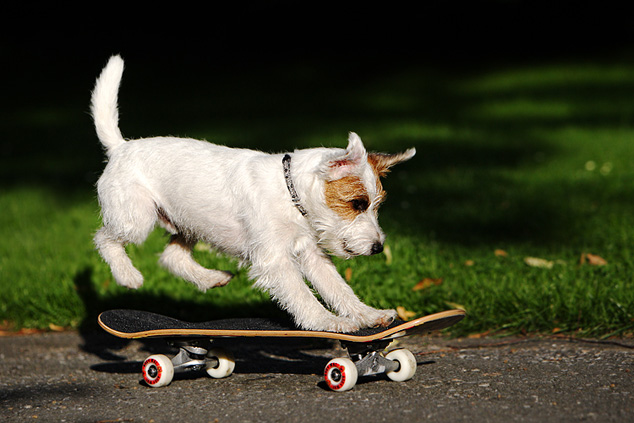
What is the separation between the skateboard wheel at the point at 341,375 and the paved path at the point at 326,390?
0.05 metres

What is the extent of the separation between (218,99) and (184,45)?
7.32 meters

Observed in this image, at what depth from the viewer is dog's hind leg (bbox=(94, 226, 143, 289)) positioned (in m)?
4.92

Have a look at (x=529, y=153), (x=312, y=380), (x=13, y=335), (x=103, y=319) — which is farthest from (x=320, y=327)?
(x=529, y=153)

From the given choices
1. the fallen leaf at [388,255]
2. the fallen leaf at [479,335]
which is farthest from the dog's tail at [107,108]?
the fallen leaf at [479,335]

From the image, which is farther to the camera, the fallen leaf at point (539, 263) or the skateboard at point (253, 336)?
the fallen leaf at point (539, 263)

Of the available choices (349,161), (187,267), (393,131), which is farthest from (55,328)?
(393,131)

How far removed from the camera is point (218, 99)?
15578 millimetres

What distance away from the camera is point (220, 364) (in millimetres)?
4793

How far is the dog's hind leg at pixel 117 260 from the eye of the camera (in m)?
4.92

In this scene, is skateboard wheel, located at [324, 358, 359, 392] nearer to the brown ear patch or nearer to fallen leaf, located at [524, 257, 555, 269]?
the brown ear patch

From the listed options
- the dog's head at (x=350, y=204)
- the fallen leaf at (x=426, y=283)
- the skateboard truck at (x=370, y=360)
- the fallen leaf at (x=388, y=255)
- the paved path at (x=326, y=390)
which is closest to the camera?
the paved path at (x=326, y=390)

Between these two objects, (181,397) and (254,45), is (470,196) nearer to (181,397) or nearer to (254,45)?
(181,397)

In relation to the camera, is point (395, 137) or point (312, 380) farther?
point (395, 137)

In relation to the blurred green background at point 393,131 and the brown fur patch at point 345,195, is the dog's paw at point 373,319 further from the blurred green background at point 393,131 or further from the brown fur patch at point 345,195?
the blurred green background at point 393,131
